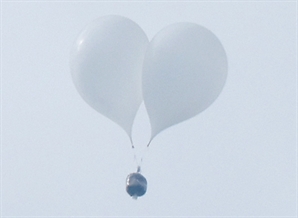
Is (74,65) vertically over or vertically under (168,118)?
over

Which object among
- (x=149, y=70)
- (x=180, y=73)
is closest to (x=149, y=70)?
(x=149, y=70)

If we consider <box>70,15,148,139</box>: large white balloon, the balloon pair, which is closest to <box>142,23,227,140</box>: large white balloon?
the balloon pair

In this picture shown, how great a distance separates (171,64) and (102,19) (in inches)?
43.1

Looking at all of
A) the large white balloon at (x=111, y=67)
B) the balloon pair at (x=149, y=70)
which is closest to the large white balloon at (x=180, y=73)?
the balloon pair at (x=149, y=70)

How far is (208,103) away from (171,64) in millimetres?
670

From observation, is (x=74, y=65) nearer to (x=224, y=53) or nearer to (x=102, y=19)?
(x=102, y=19)

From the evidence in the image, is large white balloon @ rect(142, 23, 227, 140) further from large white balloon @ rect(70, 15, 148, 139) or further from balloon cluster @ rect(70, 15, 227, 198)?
large white balloon @ rect(70, 15, 148, 139)

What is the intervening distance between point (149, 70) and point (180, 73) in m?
0.36

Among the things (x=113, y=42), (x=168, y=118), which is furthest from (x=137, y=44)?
(x=168, y=118)

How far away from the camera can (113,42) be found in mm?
9758

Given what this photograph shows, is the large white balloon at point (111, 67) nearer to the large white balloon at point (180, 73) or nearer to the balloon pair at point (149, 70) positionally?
the balloon pair at point (149, 70)

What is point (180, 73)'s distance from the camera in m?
9.53

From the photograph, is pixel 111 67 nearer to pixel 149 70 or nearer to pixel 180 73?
pixel 149 70

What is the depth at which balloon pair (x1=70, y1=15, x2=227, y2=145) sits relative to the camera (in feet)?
31.4
